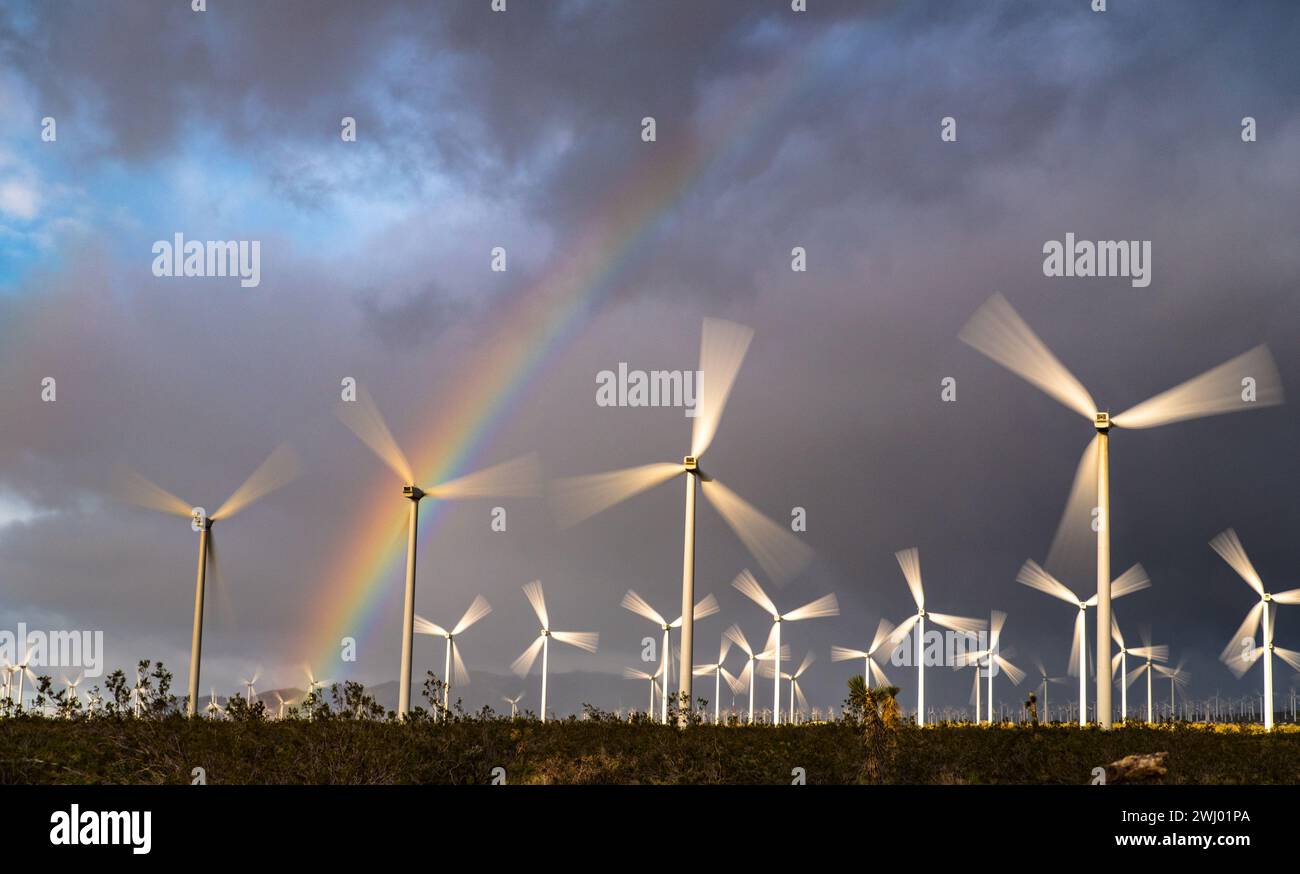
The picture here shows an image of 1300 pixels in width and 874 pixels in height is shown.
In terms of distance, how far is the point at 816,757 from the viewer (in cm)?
2984

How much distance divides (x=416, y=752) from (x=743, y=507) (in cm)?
1985

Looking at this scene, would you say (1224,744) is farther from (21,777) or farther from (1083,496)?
(21,777)

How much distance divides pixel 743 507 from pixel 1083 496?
506 inches
